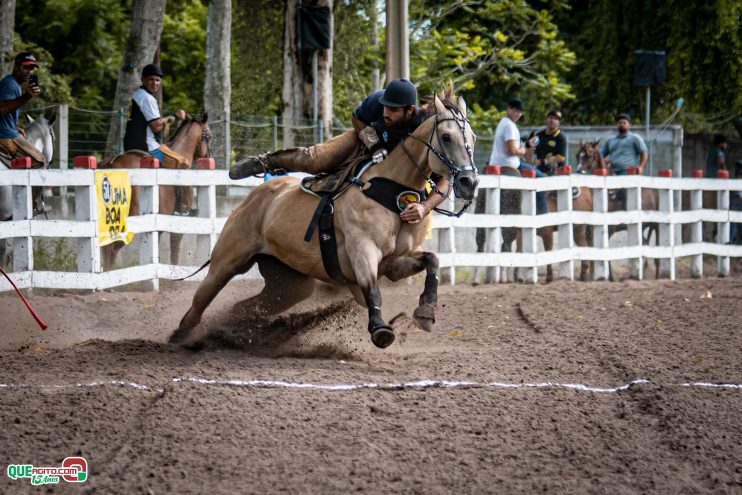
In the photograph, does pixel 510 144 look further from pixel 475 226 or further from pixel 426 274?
pixel 426 274

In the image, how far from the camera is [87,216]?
35.9 feet

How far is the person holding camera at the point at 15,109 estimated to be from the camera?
11625mm

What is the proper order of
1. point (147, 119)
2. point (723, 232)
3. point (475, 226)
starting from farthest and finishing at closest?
point (723, 232)
point (475, 226)
point (147, 119)

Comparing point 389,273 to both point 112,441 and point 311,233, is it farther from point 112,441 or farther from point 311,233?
point 112,441

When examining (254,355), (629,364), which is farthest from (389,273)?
(629,364)

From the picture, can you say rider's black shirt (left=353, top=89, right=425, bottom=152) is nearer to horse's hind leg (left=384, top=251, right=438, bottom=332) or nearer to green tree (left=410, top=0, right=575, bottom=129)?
horse's hind leg (left=384, top=251, right=438, bottom=332)

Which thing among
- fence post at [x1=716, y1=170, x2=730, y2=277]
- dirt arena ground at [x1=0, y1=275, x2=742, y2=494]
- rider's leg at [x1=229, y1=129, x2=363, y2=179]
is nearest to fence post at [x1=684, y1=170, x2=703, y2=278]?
fence post at [x1=716, y1=170, x2=730, y2=277]

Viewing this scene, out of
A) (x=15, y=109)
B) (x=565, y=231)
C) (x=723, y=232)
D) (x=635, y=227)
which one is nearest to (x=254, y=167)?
(x=15, y=109)

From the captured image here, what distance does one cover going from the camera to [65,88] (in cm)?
2105

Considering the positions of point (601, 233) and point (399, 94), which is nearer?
point (399, 94)

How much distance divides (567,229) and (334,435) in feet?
32.1

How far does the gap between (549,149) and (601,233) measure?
4.89ft

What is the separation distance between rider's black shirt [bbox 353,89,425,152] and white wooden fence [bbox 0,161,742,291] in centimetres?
402

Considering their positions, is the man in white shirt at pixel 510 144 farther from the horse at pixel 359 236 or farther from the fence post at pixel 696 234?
the horse at pixel 359 236
